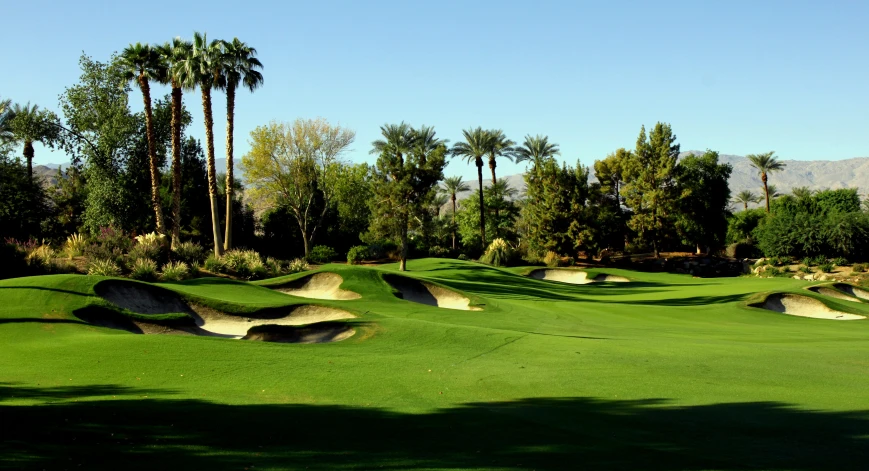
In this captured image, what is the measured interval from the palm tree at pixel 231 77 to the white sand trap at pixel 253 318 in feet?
73.1

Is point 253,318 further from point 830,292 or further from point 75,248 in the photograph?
point 830,292

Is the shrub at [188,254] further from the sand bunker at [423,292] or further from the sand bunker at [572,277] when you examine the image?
the sand bunker at [572,277]

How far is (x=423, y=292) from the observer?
28031 mm

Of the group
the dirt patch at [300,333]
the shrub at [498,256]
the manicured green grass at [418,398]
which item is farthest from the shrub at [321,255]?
the dirt patch at [300,333]

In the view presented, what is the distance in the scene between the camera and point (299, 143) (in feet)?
186

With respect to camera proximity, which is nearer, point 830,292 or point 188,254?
point 188,254

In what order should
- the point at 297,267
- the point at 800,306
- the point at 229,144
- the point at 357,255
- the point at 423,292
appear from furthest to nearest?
1. the point at 357,255
2. the point at 229,144
3. the point at 297,267
4. the point at 800,306
5. the point at 423,292

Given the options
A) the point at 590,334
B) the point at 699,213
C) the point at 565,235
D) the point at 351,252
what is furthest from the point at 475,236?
the point at 590,334

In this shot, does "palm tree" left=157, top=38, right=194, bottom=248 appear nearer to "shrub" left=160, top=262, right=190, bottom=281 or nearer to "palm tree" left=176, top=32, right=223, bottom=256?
"palm tree" left=176, top=32, right=223, bottom=256

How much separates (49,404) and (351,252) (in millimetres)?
40354

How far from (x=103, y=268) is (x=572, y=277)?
33.7 meters

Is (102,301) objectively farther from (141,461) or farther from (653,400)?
(653,400)

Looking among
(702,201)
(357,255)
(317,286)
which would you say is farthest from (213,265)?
(702,201)

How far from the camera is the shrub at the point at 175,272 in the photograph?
2673 centimetres
